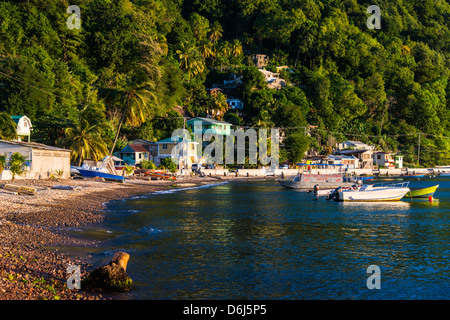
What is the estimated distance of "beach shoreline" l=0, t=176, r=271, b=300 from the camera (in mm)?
12258

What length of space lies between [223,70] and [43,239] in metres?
124

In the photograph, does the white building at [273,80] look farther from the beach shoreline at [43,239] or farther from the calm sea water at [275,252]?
the beach shoreline at [43,239]

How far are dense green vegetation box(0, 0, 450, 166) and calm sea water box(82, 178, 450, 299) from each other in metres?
33.9

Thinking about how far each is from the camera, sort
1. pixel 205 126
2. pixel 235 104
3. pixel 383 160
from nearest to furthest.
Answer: pixel 205 126
pixel 383 160
pixel 235 104

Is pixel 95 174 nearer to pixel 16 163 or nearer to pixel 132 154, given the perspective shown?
pixel 16 163

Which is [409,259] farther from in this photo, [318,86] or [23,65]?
[318,86]

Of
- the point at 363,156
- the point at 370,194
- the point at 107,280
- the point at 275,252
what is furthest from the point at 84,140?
the point at 363,156

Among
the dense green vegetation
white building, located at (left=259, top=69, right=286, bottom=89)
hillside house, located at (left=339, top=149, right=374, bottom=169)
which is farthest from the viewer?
white building, located at (left=259, top=69, right=286, bottom=89)

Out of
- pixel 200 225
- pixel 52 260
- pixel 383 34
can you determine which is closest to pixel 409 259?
pixel 200 225

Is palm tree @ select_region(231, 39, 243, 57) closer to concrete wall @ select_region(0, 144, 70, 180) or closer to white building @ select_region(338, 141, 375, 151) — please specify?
A: white building @ select_region(338, 141, 375, 151)

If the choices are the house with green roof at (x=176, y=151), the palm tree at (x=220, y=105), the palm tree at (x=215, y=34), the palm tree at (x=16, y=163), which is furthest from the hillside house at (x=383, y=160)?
the palm tree at (x=16, y=163)

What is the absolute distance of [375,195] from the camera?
1802 inches

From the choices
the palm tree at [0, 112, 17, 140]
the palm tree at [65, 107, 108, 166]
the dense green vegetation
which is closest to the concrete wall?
the palm tree at [0, 112, 17, 140]
